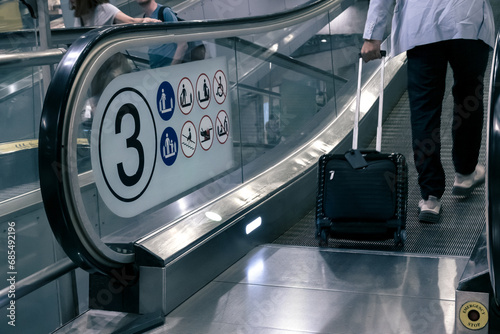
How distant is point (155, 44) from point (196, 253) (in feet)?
3.16

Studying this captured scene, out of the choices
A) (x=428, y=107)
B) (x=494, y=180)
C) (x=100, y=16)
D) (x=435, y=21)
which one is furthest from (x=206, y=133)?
(x=494, y=180)

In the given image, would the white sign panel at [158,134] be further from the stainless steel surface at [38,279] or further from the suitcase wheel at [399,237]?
the suitcase wheel at [399,237]

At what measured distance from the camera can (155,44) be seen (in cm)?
287

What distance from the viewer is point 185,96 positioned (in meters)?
3.19

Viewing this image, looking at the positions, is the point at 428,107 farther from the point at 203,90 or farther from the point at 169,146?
the point at 169,146

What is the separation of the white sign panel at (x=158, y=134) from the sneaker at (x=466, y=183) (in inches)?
61.1

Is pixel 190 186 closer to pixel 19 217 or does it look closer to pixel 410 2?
pixel 19 217

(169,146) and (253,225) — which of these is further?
(253,225)

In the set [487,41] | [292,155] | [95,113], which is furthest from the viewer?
[292,155]

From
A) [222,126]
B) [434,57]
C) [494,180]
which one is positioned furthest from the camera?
[434,57]

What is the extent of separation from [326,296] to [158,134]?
3.42 ft

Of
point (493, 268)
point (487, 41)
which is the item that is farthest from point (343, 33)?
point (493, 268)

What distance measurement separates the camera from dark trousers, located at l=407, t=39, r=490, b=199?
3.75 meters

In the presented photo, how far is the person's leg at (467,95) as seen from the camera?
3750 millimetres
